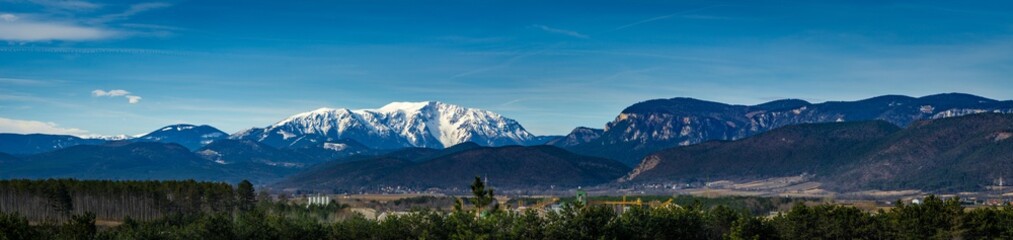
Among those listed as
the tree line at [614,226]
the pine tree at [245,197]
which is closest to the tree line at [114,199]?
the pine tree at [245,197]

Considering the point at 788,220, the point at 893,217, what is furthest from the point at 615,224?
the point at 893,217

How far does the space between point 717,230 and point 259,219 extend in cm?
4999

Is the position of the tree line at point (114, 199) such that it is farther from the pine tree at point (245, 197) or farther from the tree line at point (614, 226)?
the tree line at point (614, 226)

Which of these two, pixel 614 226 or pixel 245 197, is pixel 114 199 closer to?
pixel 245 197

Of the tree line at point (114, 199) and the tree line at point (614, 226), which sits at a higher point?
the tree line at point (114, 199)

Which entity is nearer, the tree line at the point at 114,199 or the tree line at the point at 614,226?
the tree line at the point at 614,226

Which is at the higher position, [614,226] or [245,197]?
[245,197]

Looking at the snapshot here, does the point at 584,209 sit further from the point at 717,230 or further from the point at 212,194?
the point at 212,194

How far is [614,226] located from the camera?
116812mm

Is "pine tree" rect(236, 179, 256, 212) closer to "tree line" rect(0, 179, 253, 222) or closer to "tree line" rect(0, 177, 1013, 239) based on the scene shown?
"tree line" rect(0, 179, 253, 222)

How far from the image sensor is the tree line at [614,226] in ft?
375

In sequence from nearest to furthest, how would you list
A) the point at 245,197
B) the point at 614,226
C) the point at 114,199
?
the point at 614,226
the point at 114,199
the point at 245,197

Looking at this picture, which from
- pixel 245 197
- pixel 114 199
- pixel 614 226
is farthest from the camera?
pixel 245 197

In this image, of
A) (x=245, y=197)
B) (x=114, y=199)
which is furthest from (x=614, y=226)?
(x=114, y=199)
